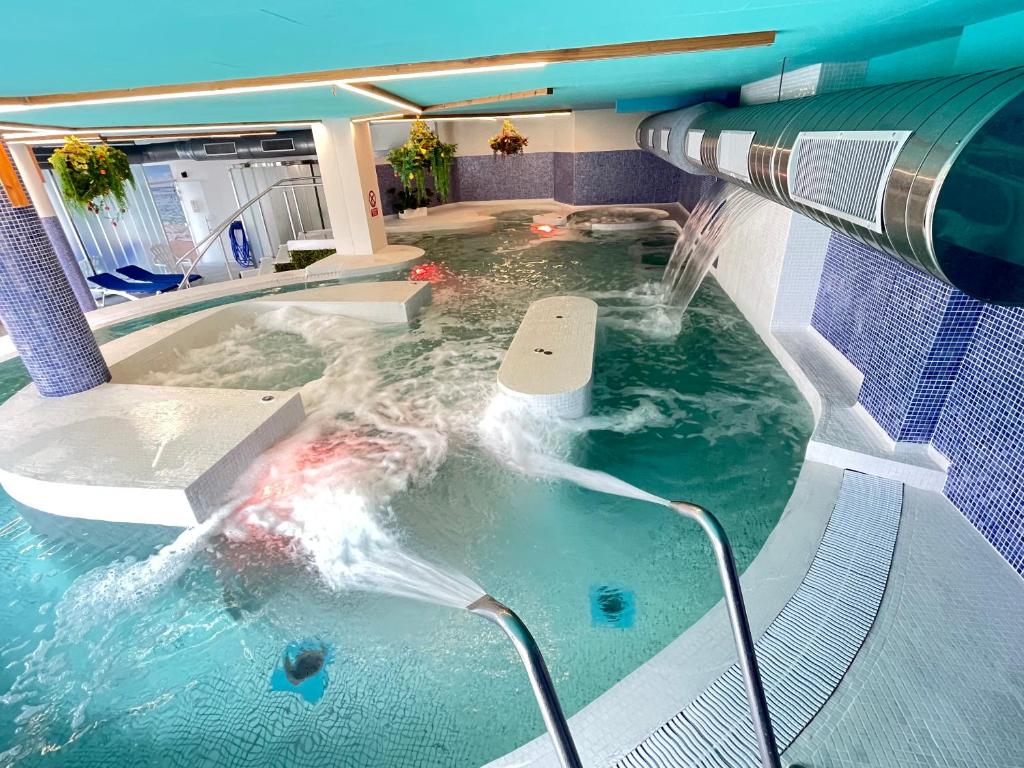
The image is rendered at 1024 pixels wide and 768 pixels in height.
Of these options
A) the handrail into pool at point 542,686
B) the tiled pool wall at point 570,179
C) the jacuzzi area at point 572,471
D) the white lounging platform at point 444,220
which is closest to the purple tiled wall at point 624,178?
the tiled pool wall at point 570,179

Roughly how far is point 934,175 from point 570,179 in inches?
564

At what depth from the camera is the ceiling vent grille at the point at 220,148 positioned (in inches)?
505

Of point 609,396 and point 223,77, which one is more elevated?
point 223,77

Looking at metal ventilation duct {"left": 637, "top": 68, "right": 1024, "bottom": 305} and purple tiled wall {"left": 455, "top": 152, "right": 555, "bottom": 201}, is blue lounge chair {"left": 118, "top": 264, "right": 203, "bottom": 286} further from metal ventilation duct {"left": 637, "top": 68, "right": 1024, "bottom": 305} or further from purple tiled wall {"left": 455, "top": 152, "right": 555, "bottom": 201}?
metal ventilation duct {"left": 637, "top": 68, "right": 1024, "bottom": 305}

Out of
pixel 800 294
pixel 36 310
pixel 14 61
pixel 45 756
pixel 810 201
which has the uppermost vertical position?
pixel 14 61

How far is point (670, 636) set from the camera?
8.67ft

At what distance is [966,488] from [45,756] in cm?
493

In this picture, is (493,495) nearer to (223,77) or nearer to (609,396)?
(609,396)

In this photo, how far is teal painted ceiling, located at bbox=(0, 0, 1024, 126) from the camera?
1.56 m

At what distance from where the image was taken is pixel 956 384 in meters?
3.27

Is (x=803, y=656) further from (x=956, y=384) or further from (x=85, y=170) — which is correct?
(x=85, y=170)

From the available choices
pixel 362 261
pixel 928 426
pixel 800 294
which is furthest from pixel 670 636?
pixel 362 261

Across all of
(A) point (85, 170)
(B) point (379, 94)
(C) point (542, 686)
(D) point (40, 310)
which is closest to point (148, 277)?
(A) point (85, 170)

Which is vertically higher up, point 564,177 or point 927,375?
point 564,177
